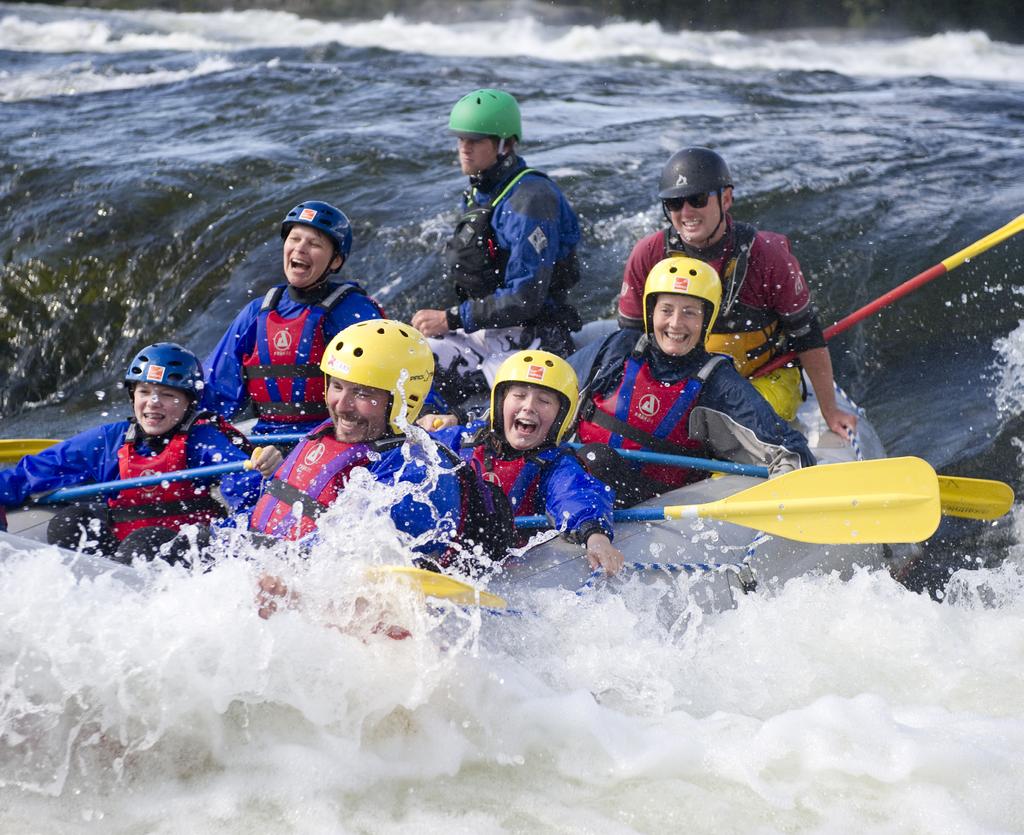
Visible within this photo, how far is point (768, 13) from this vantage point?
21641 millimetres

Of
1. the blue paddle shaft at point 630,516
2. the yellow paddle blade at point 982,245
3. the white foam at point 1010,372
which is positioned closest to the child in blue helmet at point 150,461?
the blue paddle shaft at point 630,516

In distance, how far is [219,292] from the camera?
28.4ft

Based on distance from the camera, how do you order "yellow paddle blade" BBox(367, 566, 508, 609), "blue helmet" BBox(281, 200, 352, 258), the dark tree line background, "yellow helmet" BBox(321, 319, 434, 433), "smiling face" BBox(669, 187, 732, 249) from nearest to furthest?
"yellow paddle blade" BBox(367, 566, 508, 609), "yellow helmet" BBox(321, 319, 434, 433), "blue helmet" BBox(281, 200, 352, 258), "smiling face" BBox(669, 187, 732, 249), the dark tree line background

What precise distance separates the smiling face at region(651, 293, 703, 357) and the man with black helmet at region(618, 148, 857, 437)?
23.8 inches

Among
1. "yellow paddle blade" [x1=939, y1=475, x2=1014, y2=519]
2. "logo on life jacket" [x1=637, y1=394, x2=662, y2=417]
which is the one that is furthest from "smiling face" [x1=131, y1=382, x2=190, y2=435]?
"yellow paddle blade" [x1=939, y1=475, x2=1014, y2=519]

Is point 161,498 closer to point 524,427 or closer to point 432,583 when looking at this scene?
point 524,427

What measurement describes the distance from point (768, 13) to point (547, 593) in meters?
19.7

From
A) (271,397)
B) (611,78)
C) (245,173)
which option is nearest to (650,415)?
(271,397)

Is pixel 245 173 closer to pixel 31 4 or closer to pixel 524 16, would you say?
pixel 524 16

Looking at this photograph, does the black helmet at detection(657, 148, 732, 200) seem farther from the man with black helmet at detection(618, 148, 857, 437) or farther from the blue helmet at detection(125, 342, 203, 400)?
the blue helmet at detection(125, 342, 203, 400)

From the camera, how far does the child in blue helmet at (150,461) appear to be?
15.0ft

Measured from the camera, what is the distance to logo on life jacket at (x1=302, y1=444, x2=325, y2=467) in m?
4.06

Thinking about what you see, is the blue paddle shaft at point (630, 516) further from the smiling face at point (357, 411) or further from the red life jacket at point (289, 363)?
the red life jacket at point (289, 363)

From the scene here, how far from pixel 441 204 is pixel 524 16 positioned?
13373mm
